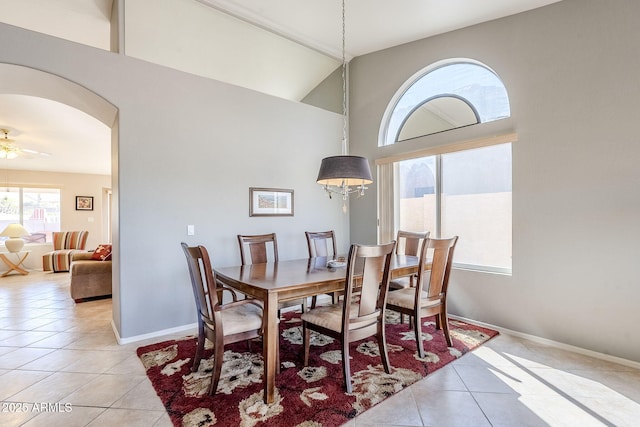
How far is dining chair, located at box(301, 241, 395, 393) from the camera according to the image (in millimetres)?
2096

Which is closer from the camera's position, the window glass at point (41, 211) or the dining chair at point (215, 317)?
the dining chair at point (215, 317)

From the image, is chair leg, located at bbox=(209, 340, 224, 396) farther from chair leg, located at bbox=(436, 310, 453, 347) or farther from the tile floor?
chair leg, located at bbox=(436, 310, 453, 347)

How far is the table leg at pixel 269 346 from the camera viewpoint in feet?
6.41

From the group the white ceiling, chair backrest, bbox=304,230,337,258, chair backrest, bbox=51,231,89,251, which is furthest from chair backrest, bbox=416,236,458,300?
chair backrest, bbox=51,231,89,251

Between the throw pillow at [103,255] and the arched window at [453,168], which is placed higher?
the arched window at [453,168]

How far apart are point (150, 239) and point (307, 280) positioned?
187 centimetres

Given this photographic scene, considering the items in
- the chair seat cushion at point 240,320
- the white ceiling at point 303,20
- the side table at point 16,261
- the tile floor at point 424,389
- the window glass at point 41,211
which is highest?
the white ceiling at point 303,20

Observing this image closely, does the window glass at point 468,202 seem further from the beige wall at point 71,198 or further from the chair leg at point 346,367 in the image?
the beige wall at point 71,198

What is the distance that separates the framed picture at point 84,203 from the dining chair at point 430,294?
8877mm

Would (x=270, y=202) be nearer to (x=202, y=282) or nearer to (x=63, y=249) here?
(x=202, y=282)

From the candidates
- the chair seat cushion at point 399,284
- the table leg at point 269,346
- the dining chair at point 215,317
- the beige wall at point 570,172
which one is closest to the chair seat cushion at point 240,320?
the dining chair at point 215,317

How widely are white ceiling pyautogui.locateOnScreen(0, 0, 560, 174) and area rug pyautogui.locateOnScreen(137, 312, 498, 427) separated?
3.42 meters

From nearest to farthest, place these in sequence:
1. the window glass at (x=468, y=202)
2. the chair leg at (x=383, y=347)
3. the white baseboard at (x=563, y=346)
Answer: the chair leg at (x=383, y=347), the white baseboard at (x=563, y=346), the window glass at (x=468, y=202)

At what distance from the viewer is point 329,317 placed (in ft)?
7.49
